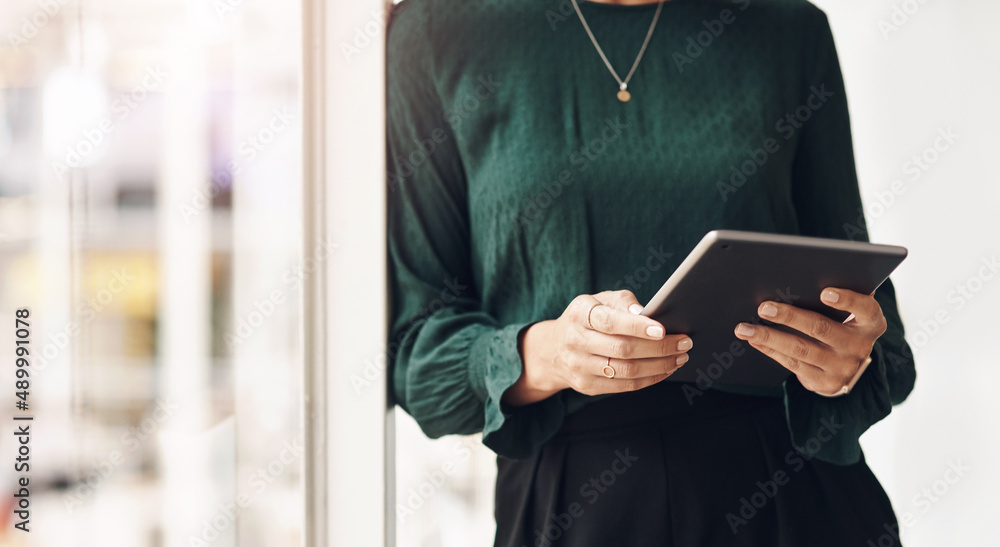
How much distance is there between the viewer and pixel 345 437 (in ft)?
2.49

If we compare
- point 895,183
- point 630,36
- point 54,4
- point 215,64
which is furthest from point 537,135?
point 895,183

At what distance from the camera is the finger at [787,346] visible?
0.56m

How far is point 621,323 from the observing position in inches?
21.2

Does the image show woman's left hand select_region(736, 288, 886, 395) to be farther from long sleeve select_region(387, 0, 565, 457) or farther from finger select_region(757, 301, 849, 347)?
long sleeve select_region(387, 0, 565, 457)

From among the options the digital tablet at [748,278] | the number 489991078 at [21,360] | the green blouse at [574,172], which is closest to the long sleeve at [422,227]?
the green blouse at [574,172]

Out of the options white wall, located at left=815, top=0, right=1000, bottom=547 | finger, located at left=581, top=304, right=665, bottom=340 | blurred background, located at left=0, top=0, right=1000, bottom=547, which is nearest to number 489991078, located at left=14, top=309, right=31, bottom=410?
blurred background, located at left=0, top=0, right=1000, bottom=547

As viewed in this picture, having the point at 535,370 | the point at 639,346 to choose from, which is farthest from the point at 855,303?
the point at 535,370

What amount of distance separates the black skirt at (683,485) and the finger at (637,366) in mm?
139

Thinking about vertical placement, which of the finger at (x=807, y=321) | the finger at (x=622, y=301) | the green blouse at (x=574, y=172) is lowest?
the finger at (x=807, y=321)

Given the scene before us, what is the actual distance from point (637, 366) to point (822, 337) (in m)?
0.16

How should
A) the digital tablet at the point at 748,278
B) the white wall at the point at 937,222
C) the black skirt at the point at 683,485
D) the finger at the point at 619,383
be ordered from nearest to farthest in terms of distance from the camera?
the digital tablet at the point at 748,278 → the finger at the point at 619,383 → the black skirt at the point at 683,485 → the white wall at the point at 937,222

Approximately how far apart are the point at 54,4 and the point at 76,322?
274 mm

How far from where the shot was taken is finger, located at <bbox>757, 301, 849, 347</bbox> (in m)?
0.54

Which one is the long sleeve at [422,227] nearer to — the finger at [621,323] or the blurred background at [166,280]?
the blurred background at [166,280]
